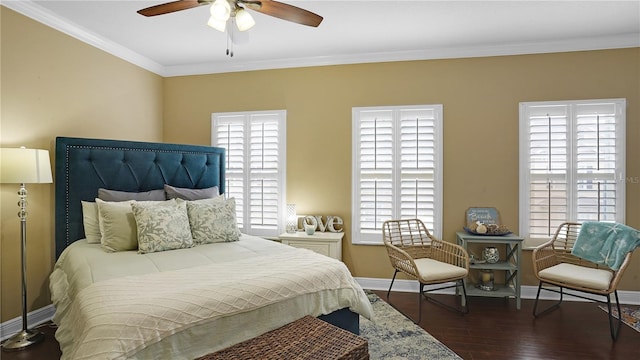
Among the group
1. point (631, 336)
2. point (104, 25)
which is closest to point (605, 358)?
point (631, 336)

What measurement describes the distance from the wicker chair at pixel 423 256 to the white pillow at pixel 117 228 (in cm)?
241

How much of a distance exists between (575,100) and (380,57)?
2172mm

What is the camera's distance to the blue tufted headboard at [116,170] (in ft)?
10.1

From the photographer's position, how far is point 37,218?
3006 millimetres

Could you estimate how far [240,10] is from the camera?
207 centimetres

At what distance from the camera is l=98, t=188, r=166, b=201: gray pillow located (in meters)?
3.20

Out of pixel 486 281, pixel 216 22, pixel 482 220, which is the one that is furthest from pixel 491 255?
pixel 216 22

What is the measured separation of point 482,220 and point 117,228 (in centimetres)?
367

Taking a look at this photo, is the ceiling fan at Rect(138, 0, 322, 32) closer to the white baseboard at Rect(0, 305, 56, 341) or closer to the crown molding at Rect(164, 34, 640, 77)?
the crown molding at Rect(164, 34, 640, 77)

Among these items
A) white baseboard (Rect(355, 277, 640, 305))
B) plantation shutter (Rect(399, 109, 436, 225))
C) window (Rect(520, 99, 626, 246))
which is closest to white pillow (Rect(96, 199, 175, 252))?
white baseboard (Rect(355, 277, 640, 305))

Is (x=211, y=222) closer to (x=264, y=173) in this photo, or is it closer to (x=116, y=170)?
(x=116, y=170)

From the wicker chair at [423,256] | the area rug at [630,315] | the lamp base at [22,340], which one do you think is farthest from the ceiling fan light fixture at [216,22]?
the area rug at [630,315]

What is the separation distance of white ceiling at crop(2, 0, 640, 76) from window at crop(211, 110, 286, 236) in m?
0.73

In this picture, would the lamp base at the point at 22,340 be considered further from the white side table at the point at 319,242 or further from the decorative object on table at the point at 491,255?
the decorative object on table at the point at 491,255
